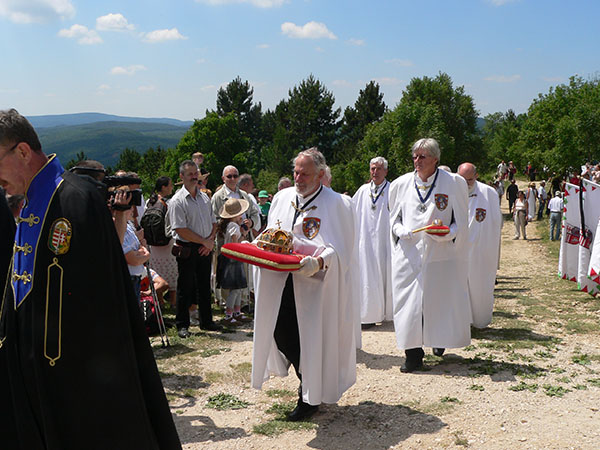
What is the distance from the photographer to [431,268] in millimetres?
6707

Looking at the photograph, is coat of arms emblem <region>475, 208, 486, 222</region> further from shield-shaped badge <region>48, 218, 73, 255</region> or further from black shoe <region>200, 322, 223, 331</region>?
shield-shaped badge <region>48, 218, 73, 255</region>

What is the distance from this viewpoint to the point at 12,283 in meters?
3.03

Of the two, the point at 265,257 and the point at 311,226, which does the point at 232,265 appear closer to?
the point at 311,226

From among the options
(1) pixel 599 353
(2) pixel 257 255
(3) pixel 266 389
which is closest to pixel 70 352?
(2) pixel 257 255

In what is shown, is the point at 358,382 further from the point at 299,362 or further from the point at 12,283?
the point at 12,283

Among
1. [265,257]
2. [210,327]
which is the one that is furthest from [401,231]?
[210,327]

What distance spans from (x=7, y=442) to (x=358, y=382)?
3.94m

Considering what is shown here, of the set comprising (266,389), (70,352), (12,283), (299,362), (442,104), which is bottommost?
(266,389)

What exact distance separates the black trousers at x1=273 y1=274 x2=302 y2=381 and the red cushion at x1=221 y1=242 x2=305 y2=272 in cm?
48

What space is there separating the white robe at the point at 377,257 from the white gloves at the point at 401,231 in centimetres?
226

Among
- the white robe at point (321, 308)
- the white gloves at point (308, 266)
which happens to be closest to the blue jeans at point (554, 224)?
the white robe at point (321, 308)

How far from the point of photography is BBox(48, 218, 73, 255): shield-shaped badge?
2877 mm

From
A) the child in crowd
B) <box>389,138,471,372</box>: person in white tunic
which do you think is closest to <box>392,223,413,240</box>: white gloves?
<box>389,138,471,372</box>: person in white tunic

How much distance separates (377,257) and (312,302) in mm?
4091
